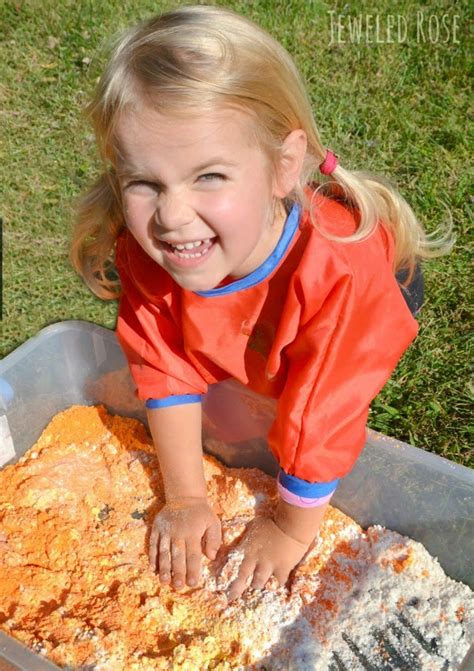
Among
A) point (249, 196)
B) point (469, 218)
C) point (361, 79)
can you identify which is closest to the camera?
point (249, 196)

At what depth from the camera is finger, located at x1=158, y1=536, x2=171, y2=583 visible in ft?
4.91

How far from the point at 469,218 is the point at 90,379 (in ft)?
3.83

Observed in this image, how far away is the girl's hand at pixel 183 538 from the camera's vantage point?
4.93ft

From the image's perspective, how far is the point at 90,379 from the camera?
183cm

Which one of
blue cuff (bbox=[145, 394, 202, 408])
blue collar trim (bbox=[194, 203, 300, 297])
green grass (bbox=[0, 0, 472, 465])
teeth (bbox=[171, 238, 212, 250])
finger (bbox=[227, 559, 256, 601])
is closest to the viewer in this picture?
teeth (bbox=[171, 238, 212, 250])

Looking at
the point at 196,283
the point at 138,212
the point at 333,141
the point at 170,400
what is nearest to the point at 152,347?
the point at 170,400

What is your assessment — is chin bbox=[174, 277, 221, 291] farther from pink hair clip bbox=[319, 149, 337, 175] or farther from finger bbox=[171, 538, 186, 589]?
finger bbox=[171, 538, 186, 589]

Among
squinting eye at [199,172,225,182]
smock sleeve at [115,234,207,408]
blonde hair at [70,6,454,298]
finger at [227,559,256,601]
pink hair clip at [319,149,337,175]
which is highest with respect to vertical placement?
blonde hair at [70,6,454,298]

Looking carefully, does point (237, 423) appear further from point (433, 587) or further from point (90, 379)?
point (433, 587)

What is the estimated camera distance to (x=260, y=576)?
1.46 m

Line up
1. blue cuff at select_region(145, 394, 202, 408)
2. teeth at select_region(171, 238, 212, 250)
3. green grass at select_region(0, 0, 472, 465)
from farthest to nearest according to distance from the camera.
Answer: green grass at select_region(0, 0, 472, 465) → blue cuff at select_region(145, 394, 202, 408) → teeth at select_region(171, 238, 212, 250)

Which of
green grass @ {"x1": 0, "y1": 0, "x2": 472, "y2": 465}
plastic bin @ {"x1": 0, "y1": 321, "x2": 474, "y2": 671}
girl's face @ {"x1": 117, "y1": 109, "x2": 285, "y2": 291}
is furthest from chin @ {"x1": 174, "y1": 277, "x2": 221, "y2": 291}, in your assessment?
green grass @ {"x1": 0, "y1": 0, "x2": 472, "y2": 465}

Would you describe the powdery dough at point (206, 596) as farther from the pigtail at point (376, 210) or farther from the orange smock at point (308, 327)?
the pigtail at point (376, 210)

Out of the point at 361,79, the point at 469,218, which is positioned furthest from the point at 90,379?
the point at 361,79
